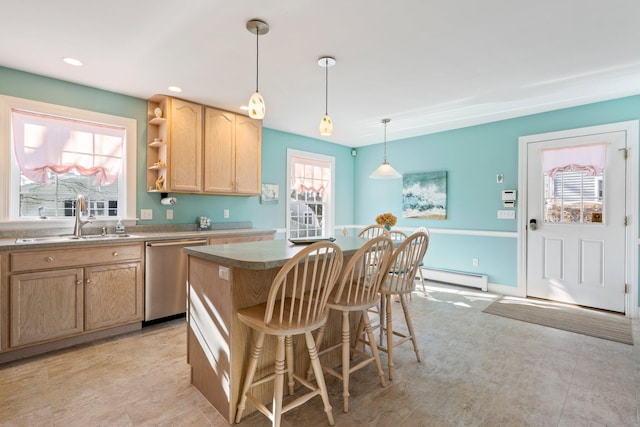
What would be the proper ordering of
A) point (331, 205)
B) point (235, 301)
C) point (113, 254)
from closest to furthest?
point (235, 301)
point (113, 254)
point (331, 205)

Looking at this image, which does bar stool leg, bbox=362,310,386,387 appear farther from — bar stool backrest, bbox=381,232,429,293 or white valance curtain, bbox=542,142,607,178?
white valance curtain, bbox=542,142,607,178

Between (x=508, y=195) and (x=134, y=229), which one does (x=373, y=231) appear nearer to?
(x=508, y=195)

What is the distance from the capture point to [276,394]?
→ 1572 millimetres

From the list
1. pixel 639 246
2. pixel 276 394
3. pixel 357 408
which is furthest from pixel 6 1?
pixel 639 246

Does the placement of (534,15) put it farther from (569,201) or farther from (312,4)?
(569,201)

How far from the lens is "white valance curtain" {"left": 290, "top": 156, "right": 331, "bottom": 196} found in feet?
17.4

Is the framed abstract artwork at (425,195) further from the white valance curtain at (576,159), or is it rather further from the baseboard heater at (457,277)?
the white valance curtain at (576,159)

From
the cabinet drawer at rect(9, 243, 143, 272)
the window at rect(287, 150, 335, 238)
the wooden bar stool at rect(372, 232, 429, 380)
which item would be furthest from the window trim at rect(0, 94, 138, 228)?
the wooden bar stool at rect(372, 232, 429, 380)

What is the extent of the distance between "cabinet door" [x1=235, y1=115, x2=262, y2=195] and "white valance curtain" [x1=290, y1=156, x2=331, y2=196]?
3.33 ft

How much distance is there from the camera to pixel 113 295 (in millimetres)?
2916

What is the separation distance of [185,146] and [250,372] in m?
2.71

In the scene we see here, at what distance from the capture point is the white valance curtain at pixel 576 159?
3688mm

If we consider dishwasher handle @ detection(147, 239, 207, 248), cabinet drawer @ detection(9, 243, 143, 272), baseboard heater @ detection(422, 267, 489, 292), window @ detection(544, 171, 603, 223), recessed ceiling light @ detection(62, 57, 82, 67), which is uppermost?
recessed ceiling light @ detection(62, 57, 82, 67)

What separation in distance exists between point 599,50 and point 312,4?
7.60 feet
